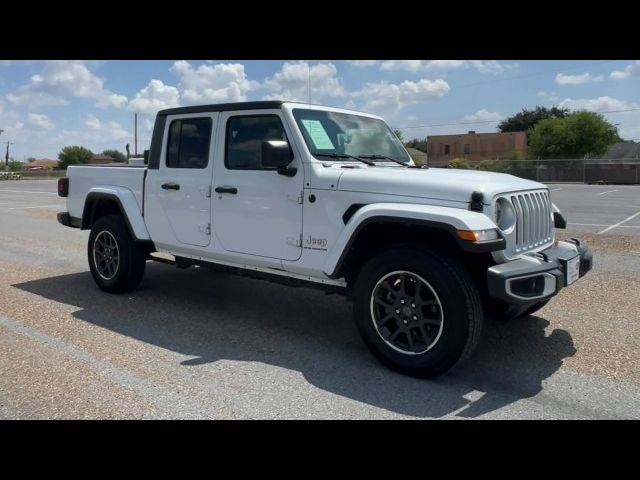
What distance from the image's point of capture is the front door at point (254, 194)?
477 centimetres

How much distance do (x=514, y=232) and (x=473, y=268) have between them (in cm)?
40

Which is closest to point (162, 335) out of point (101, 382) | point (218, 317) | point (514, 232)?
point (218, 317)

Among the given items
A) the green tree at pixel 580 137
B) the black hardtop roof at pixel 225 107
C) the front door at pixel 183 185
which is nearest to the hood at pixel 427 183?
the black hardtop roof at pixel 225 107

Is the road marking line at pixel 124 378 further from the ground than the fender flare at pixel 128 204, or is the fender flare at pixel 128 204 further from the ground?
the fender flare at pixel 128 204

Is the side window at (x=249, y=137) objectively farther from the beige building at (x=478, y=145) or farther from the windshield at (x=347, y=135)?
the beige building at (x=478, y=145)

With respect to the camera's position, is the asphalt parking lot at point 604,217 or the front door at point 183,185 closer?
the front door at point 183,185

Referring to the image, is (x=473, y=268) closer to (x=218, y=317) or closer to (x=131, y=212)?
(x=218, y=317)

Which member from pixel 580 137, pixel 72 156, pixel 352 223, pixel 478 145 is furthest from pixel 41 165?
pixel 352 223

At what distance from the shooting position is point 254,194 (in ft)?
16.5

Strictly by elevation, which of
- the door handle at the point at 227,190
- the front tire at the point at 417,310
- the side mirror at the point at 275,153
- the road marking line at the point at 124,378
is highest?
the side mirror at the point at 275,153

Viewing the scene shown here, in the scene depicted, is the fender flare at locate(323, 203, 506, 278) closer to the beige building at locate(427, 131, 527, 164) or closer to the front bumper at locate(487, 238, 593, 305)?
the front bumper at locate(487, 238, 593, 305)

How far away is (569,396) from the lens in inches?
148

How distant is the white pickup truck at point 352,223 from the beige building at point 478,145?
6440 centimetres

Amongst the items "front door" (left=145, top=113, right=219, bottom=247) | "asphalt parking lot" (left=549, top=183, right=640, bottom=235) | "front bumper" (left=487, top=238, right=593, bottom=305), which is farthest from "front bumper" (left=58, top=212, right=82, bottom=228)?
"asphalt parking lot" (left=549, top=183, right=640, bottom=235)
